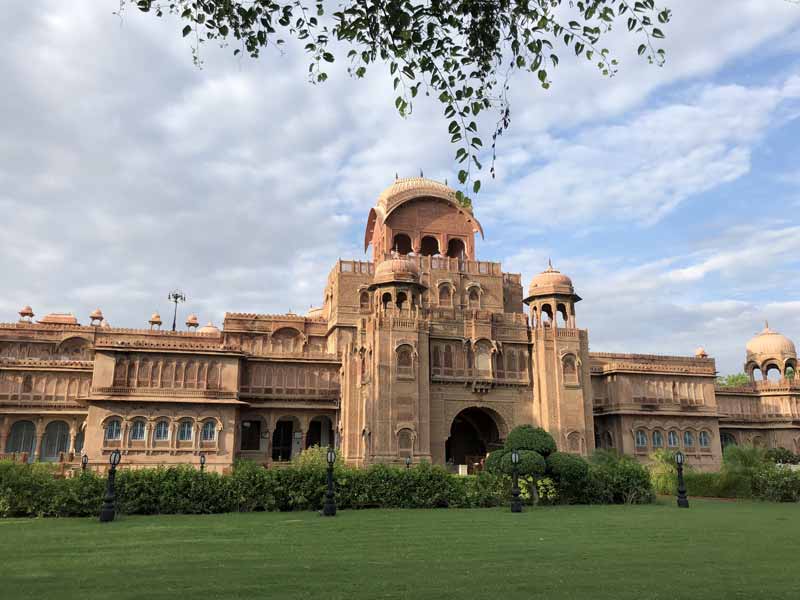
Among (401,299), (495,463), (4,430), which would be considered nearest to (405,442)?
(401,299)

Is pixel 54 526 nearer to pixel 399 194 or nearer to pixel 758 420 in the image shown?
pixel 399 194

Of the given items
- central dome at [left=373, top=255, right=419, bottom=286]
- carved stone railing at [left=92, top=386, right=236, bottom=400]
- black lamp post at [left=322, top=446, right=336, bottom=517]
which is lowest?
black lamp post at [left=322, top=446, right=336, bottom=517]

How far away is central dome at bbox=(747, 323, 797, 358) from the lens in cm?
4822

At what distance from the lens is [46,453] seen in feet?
120

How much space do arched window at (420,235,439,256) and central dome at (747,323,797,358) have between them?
25.8m

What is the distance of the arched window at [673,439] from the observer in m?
40.9

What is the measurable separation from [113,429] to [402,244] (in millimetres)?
23235

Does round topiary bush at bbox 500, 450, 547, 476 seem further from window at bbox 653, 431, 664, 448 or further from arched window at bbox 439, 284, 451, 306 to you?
window at bbox 653, 431, 664, 448

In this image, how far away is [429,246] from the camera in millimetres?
47594

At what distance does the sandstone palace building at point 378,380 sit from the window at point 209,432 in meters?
0.06

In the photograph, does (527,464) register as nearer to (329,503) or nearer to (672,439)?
(329,503)

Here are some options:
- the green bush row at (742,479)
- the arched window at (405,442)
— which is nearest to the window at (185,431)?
the arched window at (405,442)

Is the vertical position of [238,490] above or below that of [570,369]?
below

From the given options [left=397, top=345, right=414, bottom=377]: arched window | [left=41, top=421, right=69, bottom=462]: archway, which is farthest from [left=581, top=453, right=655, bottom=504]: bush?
[left=41, top=421, right=69, bottom=462]: archway
